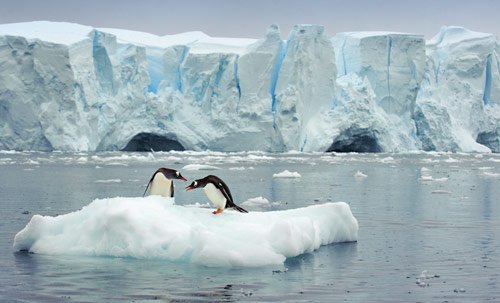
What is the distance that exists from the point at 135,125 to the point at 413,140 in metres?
14.0

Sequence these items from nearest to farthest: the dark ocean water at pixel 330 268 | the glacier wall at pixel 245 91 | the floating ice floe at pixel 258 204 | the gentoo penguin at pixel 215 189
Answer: the dark ocean water at pixel 330 268 < the gentoo penguin at pixel 215 189 < the floating ice floe at pixel 258 204 < the glacier wall at pixel 245 91

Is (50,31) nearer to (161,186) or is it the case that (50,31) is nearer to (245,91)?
(245,91)

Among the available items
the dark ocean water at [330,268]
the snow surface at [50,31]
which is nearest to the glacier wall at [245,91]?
the snow surface at [50,31]

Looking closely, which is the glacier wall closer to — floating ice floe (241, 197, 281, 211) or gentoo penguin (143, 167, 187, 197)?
floating ice floe (241, 197, 281, 211)

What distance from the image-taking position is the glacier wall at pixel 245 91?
1280 inches

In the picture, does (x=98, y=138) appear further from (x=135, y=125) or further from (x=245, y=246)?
(x=245, y=246)

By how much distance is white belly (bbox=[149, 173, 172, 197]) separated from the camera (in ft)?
24.5

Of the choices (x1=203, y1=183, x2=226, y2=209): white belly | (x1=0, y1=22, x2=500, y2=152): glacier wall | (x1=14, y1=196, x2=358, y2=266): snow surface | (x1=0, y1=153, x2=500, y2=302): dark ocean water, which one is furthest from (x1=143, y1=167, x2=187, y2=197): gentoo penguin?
(x1=0, y1=22, x2=500, y2=152): glacier wall

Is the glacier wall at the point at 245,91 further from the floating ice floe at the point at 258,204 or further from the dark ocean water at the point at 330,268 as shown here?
the floating ice floe at the point at 258,204

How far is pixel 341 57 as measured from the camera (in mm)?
40656

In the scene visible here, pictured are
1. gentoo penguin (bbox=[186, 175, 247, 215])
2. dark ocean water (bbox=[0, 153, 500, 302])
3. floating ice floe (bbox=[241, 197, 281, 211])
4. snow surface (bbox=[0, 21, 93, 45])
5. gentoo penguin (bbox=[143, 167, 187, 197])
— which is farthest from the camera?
snow surface (bbox=[0, 21, 93, 45])

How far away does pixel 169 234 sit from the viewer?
632 cm

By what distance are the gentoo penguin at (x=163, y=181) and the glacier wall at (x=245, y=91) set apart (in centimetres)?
2570

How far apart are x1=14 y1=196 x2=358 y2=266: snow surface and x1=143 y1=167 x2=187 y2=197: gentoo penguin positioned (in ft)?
1.53
